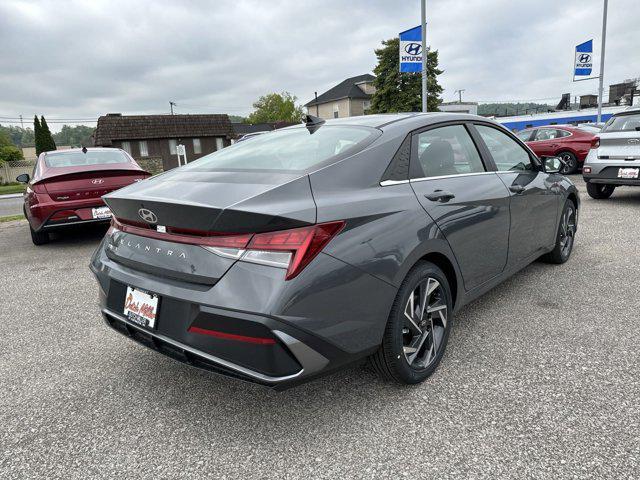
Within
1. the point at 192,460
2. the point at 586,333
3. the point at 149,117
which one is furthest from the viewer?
the point at 149,117

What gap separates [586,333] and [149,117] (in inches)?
1971

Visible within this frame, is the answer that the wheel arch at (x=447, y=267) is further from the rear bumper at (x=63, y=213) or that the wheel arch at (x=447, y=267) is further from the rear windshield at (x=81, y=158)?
the rear windshield at (x=81, y=158)

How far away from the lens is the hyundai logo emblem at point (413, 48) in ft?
41.1

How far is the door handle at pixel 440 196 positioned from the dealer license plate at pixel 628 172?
635 cm

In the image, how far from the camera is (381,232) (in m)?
2.16

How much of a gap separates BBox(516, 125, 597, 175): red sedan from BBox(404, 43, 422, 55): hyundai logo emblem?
170 inches

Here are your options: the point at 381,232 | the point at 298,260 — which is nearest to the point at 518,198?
the point at 381,232

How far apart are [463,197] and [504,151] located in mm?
1063

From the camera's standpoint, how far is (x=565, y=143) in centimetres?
1330

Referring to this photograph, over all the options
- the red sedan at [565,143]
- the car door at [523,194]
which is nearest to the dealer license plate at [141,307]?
the car door at [523,194]

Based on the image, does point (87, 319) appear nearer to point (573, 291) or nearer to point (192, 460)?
point (192, 460)

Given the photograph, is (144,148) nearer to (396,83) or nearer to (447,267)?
(396,83)

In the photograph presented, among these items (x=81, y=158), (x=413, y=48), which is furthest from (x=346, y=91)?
(x=81, y=158)

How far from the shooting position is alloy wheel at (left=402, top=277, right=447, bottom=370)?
2.44 m
